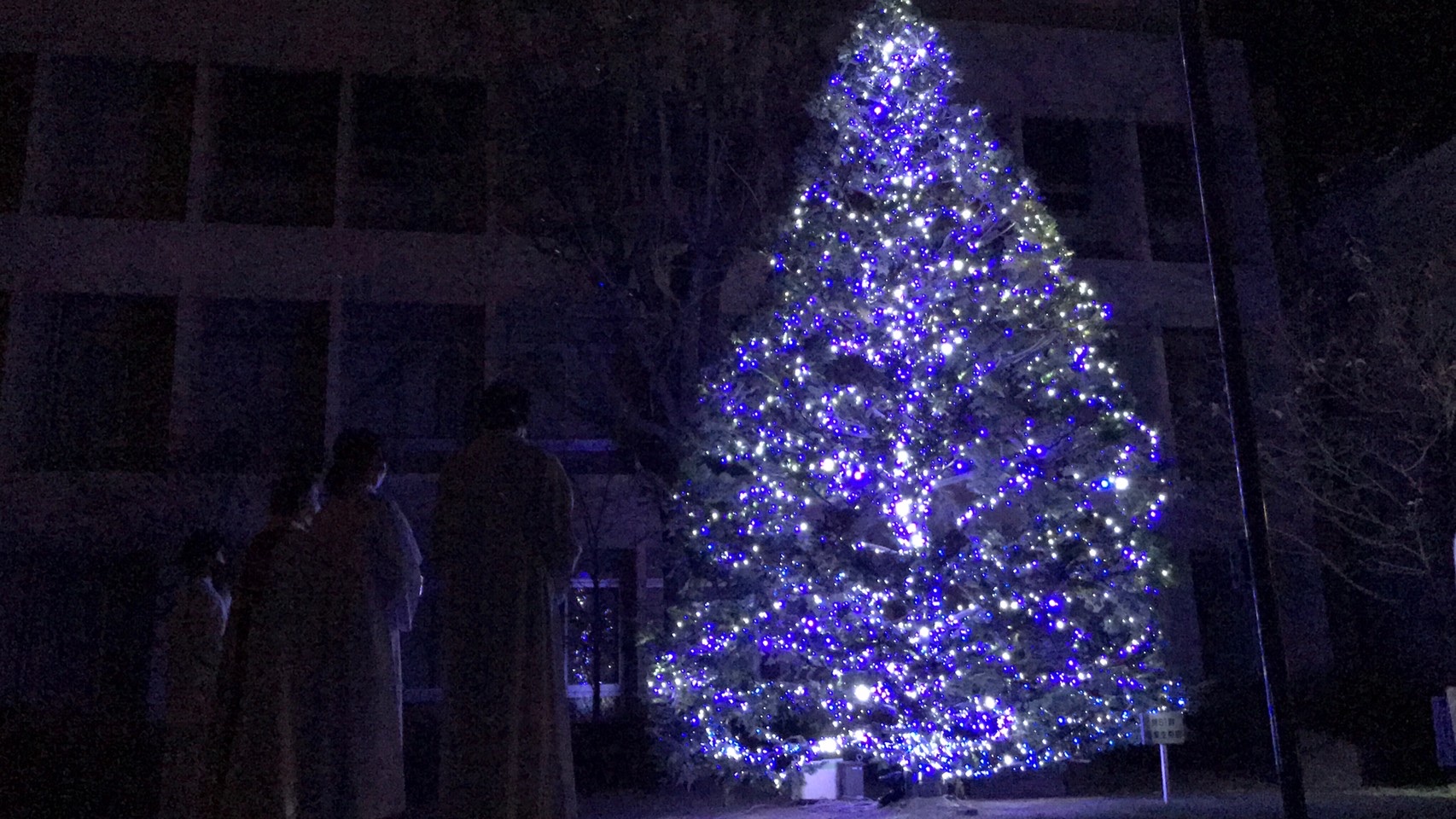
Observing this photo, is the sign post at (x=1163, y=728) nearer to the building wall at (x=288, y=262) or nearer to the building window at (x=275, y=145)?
the building wall at (x=288, y=262)

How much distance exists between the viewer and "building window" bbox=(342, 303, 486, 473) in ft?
A: 54.6

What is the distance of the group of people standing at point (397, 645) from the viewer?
5035 millimetres

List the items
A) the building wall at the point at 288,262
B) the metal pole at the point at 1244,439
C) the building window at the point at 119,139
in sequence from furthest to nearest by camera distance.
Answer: the building window at the point at 119,139 < the building wall at the point at 288,262 < the metal pole at the point at 1244,439

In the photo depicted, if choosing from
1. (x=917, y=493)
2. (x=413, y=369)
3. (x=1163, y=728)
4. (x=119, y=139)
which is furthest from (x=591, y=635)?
(x=119, y=139)

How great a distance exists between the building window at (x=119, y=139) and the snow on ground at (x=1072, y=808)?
10681 millimetres

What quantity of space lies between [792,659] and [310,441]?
945 cm

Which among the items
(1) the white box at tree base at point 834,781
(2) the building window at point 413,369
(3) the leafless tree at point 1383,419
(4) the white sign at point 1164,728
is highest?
(2) the building window at point 413,369

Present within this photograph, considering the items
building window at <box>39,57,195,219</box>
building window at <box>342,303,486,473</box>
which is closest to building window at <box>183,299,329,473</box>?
building window at <box>342,303,486,473</box>

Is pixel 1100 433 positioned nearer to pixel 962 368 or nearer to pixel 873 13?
pixel 962 368

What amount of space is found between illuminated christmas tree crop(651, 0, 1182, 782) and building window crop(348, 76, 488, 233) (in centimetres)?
870

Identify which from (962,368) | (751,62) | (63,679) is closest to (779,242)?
(962,368)

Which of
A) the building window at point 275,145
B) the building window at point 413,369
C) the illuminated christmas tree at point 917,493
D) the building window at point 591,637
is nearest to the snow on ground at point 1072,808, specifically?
the illuminated christmas tree at point 917,493

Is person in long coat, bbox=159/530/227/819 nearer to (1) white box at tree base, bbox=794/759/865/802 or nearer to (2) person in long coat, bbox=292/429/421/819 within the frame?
(2) person in long coat, bbox=292/429/421/819

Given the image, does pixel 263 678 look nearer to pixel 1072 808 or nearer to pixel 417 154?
pixel 1072 808
